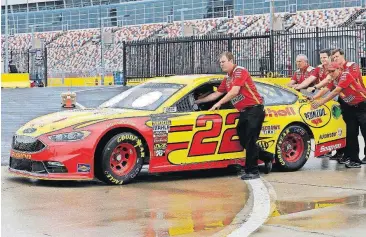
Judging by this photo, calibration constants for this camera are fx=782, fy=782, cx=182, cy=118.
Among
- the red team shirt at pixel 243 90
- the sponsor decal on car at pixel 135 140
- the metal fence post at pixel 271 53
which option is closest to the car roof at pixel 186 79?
the red team shirt at pixel 243 90

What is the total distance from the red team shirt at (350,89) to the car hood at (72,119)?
2942mm

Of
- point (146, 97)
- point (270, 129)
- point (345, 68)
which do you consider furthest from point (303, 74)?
point (146, 97)

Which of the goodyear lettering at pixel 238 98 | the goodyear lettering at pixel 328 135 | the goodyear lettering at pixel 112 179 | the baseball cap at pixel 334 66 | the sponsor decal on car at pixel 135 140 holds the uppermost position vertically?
the baseball cap at pixel 334 66

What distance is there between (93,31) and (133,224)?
65.9 meters

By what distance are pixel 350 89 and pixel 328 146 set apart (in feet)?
2.92

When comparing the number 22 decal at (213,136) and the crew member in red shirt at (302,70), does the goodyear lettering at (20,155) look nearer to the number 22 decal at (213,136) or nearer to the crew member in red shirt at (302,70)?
the number 22 decal at (213,136)

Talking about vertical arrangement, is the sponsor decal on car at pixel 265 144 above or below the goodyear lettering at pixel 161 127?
below

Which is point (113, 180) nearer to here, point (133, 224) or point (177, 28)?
point (133, 224)

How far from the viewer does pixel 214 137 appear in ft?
33.4

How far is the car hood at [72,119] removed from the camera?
9.44 meters

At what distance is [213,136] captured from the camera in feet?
33.3

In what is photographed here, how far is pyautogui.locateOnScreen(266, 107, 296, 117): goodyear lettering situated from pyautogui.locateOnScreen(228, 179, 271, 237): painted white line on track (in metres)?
1.09

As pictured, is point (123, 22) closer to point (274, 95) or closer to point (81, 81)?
point (81, 81)

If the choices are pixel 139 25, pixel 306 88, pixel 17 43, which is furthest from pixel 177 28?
pixel 306 88
